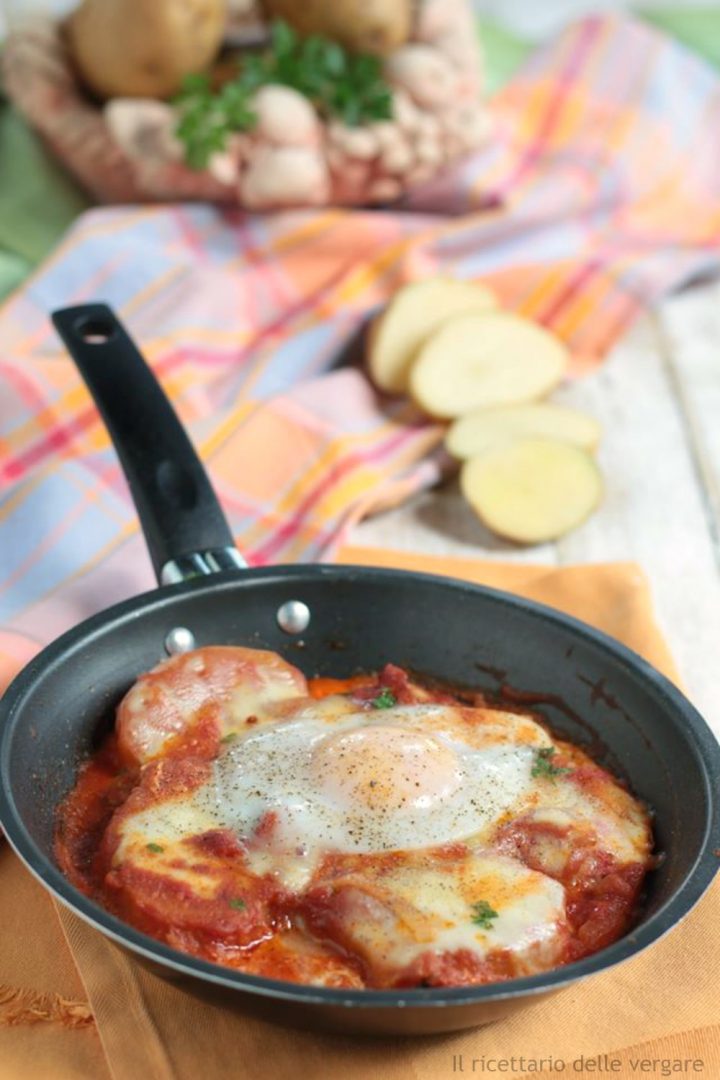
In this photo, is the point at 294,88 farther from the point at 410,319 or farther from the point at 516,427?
the point at 516,427

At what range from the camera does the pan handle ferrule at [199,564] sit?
263 cm

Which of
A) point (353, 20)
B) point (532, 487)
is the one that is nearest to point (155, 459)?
point (532, 487)

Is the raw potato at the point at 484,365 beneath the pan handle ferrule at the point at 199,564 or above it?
beneath

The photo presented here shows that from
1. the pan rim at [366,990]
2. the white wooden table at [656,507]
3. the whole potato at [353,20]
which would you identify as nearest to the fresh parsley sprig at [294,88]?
the whole potato at [353,20]

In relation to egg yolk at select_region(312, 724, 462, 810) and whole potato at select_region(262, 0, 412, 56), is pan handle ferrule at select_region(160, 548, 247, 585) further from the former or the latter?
whole potato at select_region(262, 0, 412, 56)

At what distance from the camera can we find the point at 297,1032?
2.02m

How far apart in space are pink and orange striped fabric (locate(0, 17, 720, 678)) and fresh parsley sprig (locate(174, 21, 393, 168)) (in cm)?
29

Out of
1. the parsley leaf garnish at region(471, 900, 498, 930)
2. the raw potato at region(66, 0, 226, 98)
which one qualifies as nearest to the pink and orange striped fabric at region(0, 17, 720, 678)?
the raw potato at region(66, 0, 226, 98)

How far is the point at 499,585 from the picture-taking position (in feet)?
10.4

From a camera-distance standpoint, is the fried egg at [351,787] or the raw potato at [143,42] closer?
the fried egg at [351,787]

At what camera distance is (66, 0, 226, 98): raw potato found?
4168 mm

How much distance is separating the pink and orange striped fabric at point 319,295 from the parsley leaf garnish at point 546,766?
1.05 metres

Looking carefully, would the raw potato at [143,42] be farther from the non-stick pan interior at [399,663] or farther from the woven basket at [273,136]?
the non-stick pan interior at [399,663]

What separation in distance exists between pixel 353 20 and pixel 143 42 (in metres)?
0.69
